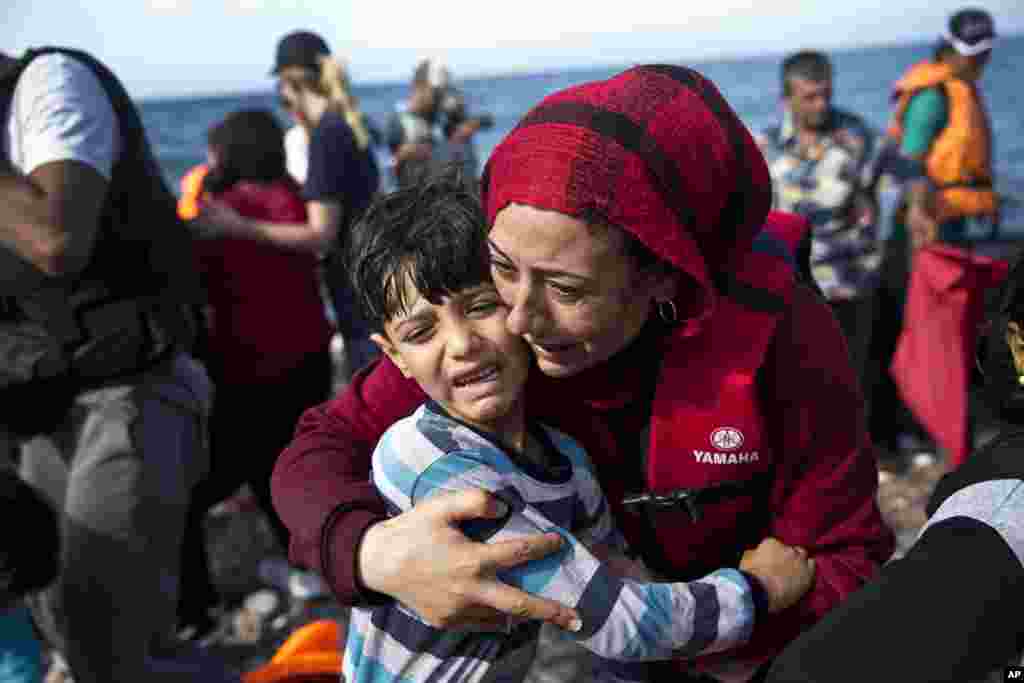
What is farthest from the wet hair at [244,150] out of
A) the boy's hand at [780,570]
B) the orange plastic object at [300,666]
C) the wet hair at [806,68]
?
the boy's hand at [780,570]

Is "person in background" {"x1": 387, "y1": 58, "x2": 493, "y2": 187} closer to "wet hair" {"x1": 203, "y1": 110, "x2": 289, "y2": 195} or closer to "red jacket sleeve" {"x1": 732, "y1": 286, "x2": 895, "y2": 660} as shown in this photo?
"wet hair" {"x1": 203, "y1": 110, "x2": 289, "y2": 195}

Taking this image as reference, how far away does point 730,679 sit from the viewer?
1.75 meters

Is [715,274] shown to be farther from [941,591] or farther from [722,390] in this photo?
[941,591]

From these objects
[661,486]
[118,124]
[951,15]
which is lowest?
[661,486]

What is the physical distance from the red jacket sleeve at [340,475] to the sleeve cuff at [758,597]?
25.9 inches

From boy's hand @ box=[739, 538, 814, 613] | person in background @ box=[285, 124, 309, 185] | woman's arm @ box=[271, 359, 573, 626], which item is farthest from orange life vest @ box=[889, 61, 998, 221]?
woman's arm @ box=[271, 359, 573, 626]

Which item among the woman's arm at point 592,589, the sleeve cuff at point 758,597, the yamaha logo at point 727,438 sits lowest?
the sleeve cuff at point 758,597

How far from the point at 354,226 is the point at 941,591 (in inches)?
46.4

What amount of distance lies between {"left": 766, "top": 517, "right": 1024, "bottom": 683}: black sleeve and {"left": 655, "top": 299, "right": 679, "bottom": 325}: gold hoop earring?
0.63 m

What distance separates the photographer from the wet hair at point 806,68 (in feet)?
15.2

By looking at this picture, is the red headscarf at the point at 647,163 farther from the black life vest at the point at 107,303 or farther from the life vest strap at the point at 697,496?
the black life vest at the point at 107,303

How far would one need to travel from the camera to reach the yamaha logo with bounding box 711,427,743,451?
5.19 feet

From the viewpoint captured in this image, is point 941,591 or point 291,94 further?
point 291,94

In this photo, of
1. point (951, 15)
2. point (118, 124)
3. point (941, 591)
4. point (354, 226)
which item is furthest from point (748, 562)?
point (951, 15)
